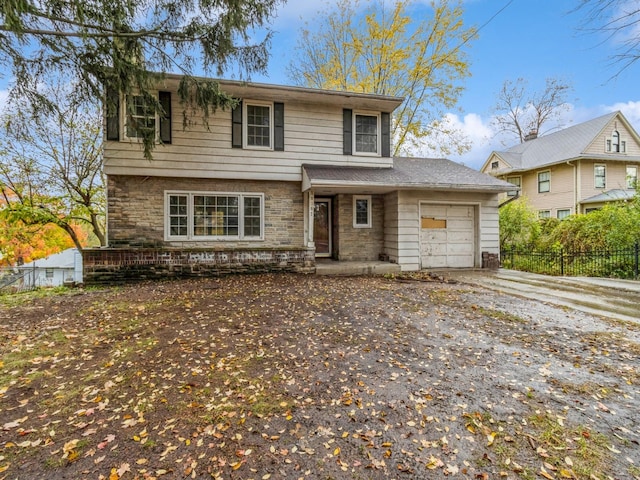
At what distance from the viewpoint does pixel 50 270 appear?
1677cm

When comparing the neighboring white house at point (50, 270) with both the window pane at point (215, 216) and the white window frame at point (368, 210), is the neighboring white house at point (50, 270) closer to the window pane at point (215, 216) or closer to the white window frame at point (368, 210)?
the window pane at point (215, 216)

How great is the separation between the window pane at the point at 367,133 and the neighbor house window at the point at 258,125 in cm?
283

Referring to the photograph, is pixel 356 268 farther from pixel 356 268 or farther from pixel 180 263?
pixel 180 263

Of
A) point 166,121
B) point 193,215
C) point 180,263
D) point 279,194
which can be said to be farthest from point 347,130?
point 180,263

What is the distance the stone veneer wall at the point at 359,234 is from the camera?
1059cm

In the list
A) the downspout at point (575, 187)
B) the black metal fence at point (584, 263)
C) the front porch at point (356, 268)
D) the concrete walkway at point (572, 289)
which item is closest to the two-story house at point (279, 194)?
the front porch at point (356, 268)

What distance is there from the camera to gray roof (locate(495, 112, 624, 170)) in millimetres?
17750

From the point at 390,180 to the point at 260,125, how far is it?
4.21m

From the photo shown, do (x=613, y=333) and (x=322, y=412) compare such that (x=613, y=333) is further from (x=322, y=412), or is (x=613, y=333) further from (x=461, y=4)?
(x=461, y=4)

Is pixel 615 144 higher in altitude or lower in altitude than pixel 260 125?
higher

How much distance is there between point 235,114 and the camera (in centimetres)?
935

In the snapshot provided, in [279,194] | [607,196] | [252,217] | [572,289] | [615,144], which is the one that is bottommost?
[572,289]

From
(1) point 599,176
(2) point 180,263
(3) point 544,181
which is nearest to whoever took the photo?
(2) point 180,263

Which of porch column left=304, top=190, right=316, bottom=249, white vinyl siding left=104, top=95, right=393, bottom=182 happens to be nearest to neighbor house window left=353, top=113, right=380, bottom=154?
white vinyl siding left=104, top=95, right=393, bottom=182
